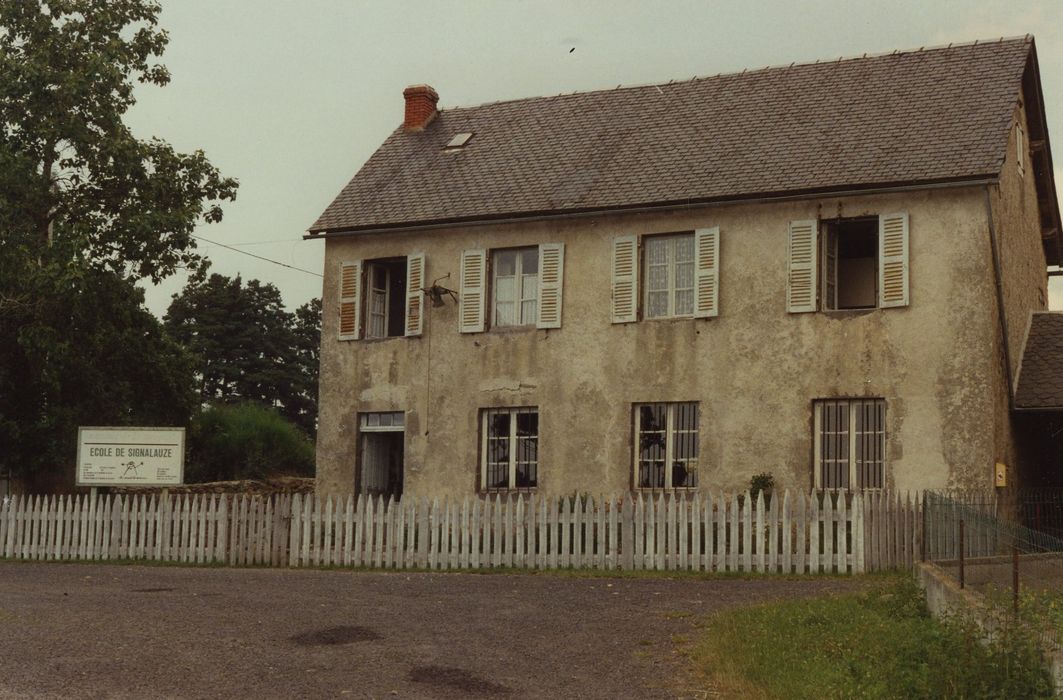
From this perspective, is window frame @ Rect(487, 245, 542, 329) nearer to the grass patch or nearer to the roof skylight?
the roof skylight

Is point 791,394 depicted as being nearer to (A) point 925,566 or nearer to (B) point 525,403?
(B) point 525,403

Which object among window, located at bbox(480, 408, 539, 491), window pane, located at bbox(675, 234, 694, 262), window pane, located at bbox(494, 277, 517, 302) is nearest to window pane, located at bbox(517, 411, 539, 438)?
window, located at bbox(480, 408, 539, 491)

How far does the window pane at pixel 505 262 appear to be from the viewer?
993 inches

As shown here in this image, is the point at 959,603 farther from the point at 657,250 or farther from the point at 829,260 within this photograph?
the point at 657,250

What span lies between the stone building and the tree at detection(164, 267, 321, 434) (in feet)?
98.5

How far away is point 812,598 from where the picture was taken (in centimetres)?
1453

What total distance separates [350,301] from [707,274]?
7.36 meters

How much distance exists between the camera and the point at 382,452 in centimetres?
2648

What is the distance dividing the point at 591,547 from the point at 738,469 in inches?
163

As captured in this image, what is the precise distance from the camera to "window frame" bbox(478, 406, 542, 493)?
2430 centimetres

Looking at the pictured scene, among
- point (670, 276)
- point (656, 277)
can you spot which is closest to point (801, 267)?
point (670, 276)

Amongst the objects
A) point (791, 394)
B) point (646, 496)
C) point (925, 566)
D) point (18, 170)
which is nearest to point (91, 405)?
point (18, 170)

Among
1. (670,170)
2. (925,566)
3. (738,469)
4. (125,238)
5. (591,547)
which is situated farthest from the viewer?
(125,238)

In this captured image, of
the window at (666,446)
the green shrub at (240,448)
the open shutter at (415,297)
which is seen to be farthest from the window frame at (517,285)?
the green shrub at (240,448)
